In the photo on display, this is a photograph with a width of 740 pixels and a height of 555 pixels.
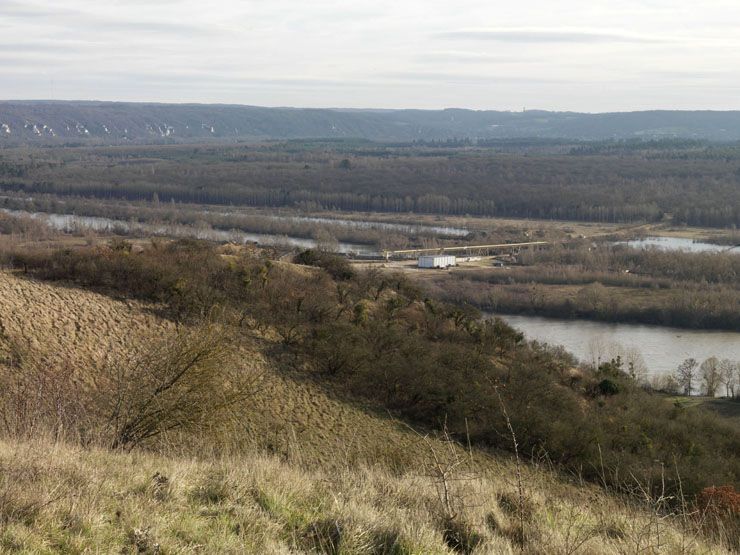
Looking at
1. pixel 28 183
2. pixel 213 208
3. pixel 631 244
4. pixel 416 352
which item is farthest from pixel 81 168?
pixel 416 352

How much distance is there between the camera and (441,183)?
106 m

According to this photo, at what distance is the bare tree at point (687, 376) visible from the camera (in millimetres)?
28578

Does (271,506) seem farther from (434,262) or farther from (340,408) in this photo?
(434,262)

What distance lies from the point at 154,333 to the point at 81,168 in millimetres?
107631

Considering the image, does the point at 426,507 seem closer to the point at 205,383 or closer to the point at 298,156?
the point at 205,383

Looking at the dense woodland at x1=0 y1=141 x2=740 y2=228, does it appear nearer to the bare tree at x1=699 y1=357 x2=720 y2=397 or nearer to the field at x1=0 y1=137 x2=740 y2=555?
the field at x1=0 y1=137 x2=740 y2=555

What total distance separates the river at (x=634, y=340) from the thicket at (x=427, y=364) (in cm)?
910

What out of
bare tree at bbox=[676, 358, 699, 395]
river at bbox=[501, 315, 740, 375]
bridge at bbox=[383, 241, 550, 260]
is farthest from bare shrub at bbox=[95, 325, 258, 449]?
bridge at bbox=[383, 241, 550, 260]

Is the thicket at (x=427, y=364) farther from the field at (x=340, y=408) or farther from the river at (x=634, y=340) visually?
Result: the river at (x=634, y=340)

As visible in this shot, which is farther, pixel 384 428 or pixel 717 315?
pixel 717 315

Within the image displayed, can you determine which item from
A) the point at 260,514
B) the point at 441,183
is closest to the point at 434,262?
the point at 260,514

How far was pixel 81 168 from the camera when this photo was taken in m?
119

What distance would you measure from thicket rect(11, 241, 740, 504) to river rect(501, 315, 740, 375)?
358 inches

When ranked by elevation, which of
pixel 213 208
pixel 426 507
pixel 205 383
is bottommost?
pixel 213 208
